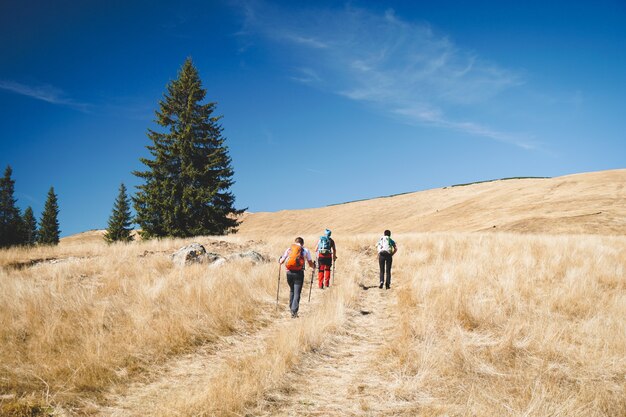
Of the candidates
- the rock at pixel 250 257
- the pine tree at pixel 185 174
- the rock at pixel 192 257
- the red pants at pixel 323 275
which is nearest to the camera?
the red pants at pixel 323 275

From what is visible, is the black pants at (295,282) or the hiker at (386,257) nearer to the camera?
the black pants at (295,282)

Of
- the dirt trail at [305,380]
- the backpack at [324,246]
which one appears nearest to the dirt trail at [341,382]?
the dirt trail at [305,380]

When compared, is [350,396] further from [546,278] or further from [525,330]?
[546,278]

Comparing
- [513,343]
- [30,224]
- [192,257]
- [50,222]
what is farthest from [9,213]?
[513,343]

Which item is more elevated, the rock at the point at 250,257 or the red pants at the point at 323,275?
the rock at the point at 250,257

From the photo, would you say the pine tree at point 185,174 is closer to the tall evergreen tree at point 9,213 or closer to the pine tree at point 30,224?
the tall evergreen tree at point 9,213

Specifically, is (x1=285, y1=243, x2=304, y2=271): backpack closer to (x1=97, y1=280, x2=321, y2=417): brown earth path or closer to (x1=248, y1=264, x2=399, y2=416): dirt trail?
(x1=97, y1=280, x2=321, y2=417): brown earth path

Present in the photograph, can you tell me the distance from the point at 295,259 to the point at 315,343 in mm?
3060

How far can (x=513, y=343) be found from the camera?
5676 mm

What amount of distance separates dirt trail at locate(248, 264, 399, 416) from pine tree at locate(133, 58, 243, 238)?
20761mm

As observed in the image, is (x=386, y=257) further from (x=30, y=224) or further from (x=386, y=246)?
(x=30, y=224)

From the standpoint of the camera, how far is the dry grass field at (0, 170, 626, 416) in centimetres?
399

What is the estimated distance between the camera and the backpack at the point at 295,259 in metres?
8.81

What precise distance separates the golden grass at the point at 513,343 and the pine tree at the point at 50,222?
2742 inches
